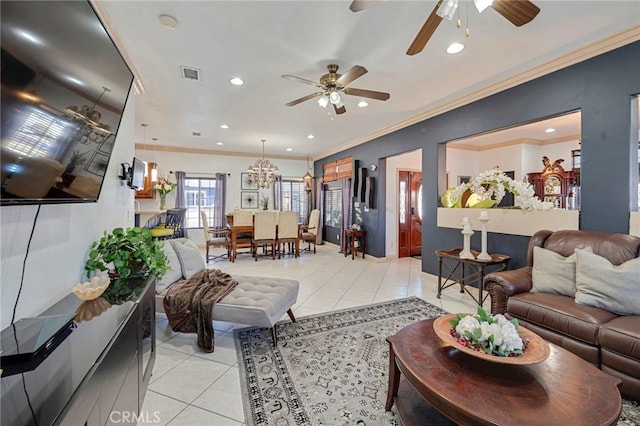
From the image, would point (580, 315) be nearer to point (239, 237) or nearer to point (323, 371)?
point (323, 371)

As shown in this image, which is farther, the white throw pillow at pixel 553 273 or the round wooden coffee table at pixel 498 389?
the white throw pillow at pixel 553 273

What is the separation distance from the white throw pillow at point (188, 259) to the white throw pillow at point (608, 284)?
11.6 feet

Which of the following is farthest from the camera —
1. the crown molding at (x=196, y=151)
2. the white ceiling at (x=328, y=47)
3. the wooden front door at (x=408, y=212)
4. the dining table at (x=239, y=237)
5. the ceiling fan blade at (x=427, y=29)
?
the crown molding at (x=196, y=151)

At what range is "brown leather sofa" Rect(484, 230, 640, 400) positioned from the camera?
5.76ft

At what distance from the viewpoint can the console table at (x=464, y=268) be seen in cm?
329

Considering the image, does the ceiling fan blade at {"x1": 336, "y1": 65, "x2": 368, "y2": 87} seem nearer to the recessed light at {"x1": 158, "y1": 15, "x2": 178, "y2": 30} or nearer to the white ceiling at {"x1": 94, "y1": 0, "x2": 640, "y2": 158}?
the white ceiling at {"x1": 94, "y1": 0, "x2": 640, "y2": 158}

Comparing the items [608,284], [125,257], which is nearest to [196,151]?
[125,257]

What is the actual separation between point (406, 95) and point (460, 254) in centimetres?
230

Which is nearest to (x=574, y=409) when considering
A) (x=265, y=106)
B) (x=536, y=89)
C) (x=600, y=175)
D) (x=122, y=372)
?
(x=122, y=372)

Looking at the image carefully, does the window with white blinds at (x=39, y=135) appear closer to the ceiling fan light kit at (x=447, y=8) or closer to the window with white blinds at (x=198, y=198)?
the ceiling fan light kit at (x=447, y=8)

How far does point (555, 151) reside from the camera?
614 centimetres

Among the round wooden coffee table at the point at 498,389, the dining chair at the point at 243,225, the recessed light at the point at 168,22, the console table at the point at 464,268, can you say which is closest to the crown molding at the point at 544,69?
the console table at the point at 464,268

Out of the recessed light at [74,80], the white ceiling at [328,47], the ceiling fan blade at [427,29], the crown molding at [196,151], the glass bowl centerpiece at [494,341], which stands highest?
the crown molding at [196,151]

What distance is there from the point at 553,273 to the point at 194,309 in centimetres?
319
